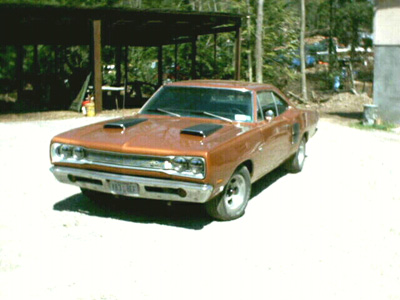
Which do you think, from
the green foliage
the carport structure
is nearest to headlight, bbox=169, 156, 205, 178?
the carport structure

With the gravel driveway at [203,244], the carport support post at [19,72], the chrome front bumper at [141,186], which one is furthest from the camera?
the carport support post at [19,72]

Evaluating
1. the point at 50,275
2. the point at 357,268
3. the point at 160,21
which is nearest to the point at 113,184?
the point at 50,275

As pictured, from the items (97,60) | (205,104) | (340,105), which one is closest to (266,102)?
(205,104)

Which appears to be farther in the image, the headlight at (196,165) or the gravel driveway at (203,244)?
the headlight at (196,165)

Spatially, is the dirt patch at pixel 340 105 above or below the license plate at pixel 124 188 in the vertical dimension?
below

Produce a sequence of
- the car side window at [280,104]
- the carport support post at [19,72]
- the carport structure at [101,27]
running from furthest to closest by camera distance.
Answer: the carport support post at [19,72] < the carport structure at [101,27] < the car side window at [280,104]

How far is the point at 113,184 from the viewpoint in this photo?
5.57 metres

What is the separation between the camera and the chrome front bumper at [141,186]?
17.3 ft

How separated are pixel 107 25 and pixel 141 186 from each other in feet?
45.5

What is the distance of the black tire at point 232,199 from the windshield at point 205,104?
815 millimetres

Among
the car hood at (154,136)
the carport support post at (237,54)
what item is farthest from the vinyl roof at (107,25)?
the car hood at (154,136)

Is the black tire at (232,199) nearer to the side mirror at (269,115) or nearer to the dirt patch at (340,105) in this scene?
the side mirror at (269,115)

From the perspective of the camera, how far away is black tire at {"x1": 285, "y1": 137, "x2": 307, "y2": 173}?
8391 mm

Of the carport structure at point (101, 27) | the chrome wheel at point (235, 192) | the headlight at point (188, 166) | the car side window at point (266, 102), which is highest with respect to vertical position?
the carport structure at point (101, 27)
